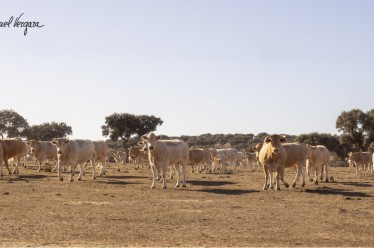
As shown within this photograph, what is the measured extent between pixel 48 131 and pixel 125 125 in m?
18.6

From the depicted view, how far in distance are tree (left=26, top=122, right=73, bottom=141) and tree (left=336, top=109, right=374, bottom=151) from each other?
5184 centimetres

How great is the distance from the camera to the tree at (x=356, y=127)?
82.1m

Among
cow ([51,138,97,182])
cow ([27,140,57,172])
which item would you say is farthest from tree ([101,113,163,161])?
cow ([51,138,97,182])

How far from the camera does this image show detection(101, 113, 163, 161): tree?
9188cm

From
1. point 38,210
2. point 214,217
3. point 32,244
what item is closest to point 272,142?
point 214,217

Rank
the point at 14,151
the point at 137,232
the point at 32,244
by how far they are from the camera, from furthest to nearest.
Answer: the point at 14,151
the point at 137,232
the point at 32,244

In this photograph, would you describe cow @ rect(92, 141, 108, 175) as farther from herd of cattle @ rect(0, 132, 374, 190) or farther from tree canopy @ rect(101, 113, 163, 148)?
tree canopy @ rect(101, 113, 163, 148)

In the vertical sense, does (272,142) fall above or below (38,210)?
above

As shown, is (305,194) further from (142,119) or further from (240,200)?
(142,119)

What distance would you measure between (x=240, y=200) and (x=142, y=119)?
75231mm

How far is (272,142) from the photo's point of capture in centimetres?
2450

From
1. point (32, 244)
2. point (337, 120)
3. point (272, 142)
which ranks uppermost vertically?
point (337, 120)

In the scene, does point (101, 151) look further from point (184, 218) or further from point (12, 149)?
point (184, 218)

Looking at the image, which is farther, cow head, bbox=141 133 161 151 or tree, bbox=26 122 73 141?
tree, bbox=26 122 73 141
